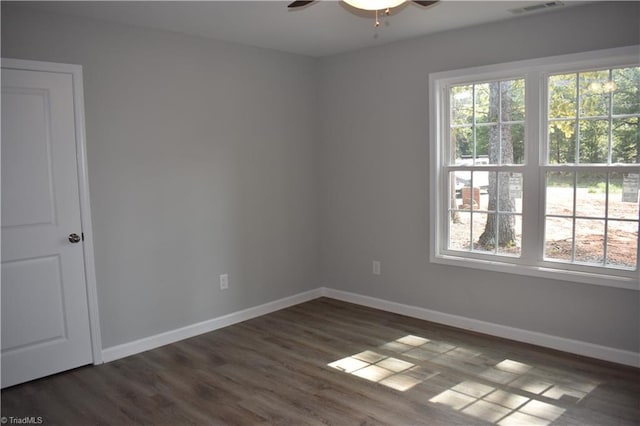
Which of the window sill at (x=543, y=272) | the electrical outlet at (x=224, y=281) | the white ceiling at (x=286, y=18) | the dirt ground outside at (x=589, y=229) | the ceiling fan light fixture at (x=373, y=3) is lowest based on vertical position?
the electrical outlet at (x=224, y=281)

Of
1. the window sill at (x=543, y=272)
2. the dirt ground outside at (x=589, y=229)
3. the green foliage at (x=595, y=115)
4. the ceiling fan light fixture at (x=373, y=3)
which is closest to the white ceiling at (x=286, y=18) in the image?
the green foliage at (x=595, y=115)

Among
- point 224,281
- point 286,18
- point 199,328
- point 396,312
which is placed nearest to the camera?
point 286,18

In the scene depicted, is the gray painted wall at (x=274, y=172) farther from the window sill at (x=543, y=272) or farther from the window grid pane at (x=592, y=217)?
the window grid pane at (x=592, y=217)

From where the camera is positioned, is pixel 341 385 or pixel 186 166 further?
pixel 186 166

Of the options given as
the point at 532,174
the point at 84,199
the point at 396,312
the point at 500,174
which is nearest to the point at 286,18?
the point at 84,199

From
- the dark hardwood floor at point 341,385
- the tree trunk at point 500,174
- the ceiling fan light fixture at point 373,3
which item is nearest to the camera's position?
the ceiling fan light fixture at point 373,3

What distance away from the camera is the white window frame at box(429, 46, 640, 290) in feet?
11.3

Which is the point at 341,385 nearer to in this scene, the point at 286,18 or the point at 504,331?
the point at 504,331

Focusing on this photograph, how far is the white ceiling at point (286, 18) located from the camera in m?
3.27

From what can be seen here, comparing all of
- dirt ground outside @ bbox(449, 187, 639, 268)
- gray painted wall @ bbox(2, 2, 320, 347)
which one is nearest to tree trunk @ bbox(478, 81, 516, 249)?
dirt ground outside @ bbox(449, 187, 639, 268)

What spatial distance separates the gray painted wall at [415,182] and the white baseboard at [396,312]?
56mm

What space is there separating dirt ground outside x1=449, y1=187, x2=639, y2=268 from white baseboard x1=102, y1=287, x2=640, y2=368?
62 cm

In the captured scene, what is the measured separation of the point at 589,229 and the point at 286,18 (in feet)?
8.83

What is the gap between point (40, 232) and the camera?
3.37 metres
